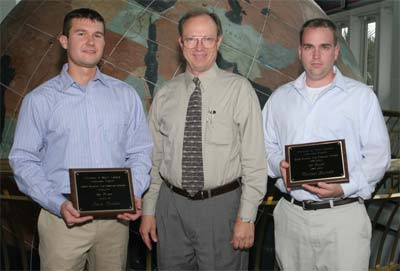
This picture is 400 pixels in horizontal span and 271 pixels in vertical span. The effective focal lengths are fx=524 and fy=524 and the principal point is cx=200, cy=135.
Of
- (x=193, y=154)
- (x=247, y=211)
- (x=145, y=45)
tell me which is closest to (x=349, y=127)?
(x=247, y=211)

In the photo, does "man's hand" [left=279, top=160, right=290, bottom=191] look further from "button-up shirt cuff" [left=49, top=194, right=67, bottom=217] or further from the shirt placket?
"button-up shirt cuff" [left=49, top=194, right=67, bottom=217]

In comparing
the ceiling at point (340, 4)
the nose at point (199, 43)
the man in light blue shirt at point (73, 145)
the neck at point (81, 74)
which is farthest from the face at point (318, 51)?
the ceiling at point (340, 4)

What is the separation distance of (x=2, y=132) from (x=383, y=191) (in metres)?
6.07

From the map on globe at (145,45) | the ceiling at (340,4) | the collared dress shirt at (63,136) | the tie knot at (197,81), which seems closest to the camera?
the collared dress shirt at (63,136)

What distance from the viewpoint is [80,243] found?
2.19m

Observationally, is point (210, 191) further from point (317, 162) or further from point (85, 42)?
point (85, 42)

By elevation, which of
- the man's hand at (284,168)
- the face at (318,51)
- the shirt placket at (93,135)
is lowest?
the man's hand at (284,168)

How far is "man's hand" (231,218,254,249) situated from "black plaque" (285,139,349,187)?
10.3 inches

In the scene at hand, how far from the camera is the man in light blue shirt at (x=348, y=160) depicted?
224cm

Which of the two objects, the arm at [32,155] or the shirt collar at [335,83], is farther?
the shirt collar at [335,83]

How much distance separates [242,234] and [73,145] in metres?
0.81

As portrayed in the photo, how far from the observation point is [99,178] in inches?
83.7

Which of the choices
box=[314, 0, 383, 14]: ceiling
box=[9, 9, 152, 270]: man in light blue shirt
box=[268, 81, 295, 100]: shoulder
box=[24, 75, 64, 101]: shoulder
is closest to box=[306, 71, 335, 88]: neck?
box=[268, 81, 295, 100]: shoulder

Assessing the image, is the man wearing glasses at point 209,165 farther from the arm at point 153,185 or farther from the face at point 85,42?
the face at point 85,42
